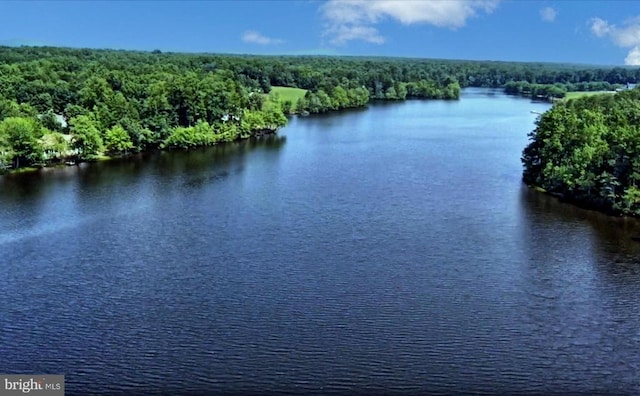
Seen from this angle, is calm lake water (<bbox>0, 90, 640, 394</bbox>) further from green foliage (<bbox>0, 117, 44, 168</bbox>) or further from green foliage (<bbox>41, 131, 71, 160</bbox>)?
green foliage (<bbox>41, 131, 71, 160</bbox>)

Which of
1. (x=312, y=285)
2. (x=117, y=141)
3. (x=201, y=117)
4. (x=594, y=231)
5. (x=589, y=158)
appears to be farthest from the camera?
(x=201, y=117)

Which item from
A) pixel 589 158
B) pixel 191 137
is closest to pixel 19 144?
pixel 191 137

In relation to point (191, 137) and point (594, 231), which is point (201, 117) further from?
point (594, 231)

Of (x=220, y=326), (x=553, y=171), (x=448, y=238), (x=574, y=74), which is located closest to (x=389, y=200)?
(x=448, y=238)

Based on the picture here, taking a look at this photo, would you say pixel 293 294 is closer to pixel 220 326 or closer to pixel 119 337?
pixel 220 326

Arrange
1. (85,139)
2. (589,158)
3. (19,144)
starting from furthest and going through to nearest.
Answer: (85,139)
(19,144)
(589,158)

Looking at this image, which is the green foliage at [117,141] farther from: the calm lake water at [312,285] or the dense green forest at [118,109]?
the calm lake water at [312,285]

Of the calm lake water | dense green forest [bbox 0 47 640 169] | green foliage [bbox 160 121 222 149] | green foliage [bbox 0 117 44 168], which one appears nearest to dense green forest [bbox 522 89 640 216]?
the calm lake water
